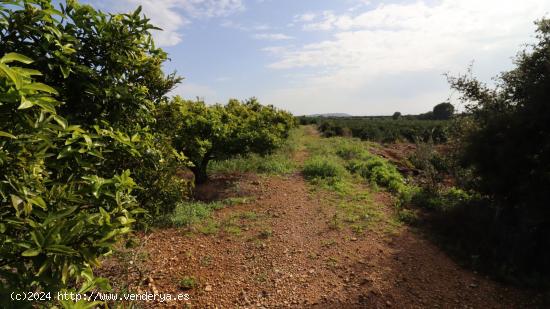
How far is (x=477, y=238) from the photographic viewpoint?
5723 mm

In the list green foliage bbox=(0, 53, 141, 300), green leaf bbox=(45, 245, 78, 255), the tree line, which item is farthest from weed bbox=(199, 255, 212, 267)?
green leaf bbox=(45, 245, 78, 255)

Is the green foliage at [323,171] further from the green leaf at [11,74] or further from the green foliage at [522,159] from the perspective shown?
the green leaf at [11,74]

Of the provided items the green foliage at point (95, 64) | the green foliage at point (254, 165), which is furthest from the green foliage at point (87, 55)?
the green foliage at point (254, 165)

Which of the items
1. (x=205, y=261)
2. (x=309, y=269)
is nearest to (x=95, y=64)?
(x=205, y=261)

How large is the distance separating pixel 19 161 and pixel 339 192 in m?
7.33

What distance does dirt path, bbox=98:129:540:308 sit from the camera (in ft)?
12.8

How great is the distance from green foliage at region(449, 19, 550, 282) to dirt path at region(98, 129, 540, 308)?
1097 millimetres

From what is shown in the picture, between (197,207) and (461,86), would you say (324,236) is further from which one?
(461,86)

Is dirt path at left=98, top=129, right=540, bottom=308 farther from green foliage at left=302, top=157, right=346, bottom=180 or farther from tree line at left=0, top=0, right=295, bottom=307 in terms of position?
green foliage at left=302, top=157, right=346, bottom=180

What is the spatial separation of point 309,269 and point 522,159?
3.93 m

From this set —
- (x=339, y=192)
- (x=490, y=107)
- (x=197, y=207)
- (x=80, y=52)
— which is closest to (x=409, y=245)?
(x=339, y=192)

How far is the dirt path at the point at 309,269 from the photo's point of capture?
3.90m

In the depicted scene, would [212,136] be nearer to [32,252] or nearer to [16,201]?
[16,201]

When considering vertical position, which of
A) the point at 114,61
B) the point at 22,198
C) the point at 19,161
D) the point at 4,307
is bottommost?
the point at 4,307
